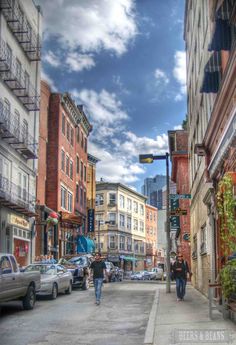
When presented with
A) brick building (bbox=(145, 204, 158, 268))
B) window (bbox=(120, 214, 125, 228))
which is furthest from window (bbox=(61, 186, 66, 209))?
brick building (bbox=(145, 204, 158, 268))

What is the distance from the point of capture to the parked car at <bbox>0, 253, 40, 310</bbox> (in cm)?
1417

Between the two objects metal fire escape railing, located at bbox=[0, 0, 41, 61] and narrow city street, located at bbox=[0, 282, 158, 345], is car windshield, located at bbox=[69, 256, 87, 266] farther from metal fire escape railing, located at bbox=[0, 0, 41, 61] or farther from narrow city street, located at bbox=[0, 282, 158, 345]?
metal fire escape railing, located at bbox=[0, 0, 41, 61]

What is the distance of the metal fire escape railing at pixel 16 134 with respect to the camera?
27.5 meters

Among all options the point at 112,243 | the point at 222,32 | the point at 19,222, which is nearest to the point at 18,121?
the point at 19,222

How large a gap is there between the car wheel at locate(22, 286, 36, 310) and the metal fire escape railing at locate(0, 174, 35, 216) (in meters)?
10.0

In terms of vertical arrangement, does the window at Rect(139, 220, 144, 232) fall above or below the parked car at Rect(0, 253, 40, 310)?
above

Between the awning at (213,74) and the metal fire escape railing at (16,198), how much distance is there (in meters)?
14.0

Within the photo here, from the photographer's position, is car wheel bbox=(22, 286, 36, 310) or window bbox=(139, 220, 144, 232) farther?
window bbox=(139, 220, 144, 232)

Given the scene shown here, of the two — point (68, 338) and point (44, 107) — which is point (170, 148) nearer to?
point (44, 107)

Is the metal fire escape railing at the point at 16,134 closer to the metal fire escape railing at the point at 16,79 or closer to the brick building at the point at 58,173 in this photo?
the metal fire escape railing at the point at 16,79

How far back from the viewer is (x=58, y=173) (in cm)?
4241

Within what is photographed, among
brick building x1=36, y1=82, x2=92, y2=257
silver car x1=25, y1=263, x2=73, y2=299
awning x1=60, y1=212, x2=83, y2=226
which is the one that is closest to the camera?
silver car x1=25, y1=263, x2=73, y2=299

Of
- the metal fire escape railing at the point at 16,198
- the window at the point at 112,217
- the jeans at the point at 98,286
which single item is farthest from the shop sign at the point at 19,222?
the window at the point at 112,217

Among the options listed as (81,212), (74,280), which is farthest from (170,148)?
(74,280)
